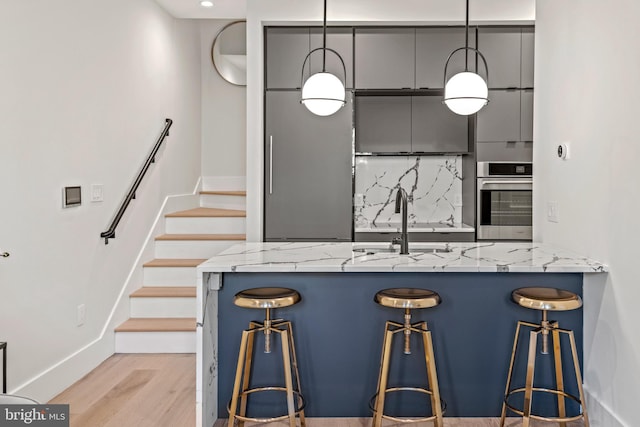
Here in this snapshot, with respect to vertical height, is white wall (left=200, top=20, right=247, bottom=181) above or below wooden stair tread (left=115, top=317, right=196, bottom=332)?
above

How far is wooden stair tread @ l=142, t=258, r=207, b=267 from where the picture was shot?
453 centimetres

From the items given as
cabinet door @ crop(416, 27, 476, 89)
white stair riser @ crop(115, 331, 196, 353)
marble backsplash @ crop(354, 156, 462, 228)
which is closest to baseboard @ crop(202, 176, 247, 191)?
marble backsplash @ crop(354, 156, 462, 228)

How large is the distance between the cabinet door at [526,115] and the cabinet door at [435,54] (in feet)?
1.61

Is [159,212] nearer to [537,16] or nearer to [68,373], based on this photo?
[68,373]

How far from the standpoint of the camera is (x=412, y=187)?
5348 mm

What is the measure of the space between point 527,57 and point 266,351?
3.38 metres

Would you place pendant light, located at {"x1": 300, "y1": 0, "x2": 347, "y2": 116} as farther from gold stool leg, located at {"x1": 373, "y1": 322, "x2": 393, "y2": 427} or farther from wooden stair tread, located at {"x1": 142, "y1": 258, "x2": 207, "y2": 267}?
wooden stair tread, located at {"x1": 142, "y1": 258, "x2": 207, "y2": 267}

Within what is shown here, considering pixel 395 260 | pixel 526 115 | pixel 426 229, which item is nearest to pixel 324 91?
pixel 395 260

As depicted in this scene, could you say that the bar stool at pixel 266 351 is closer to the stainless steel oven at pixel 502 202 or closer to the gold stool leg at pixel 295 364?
the gold stool leg at pixel 295 364

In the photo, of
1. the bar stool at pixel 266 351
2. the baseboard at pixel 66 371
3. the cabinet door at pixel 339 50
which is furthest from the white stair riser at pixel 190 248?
the bar stool at pixel 266 351

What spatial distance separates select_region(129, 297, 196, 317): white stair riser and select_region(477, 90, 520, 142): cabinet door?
106 inches

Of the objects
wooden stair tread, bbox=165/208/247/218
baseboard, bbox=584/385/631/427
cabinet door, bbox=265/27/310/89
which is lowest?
baseboard, bbox=584/385/631/427

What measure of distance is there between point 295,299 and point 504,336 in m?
1.10

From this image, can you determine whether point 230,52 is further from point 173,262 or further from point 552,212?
point 552,212
